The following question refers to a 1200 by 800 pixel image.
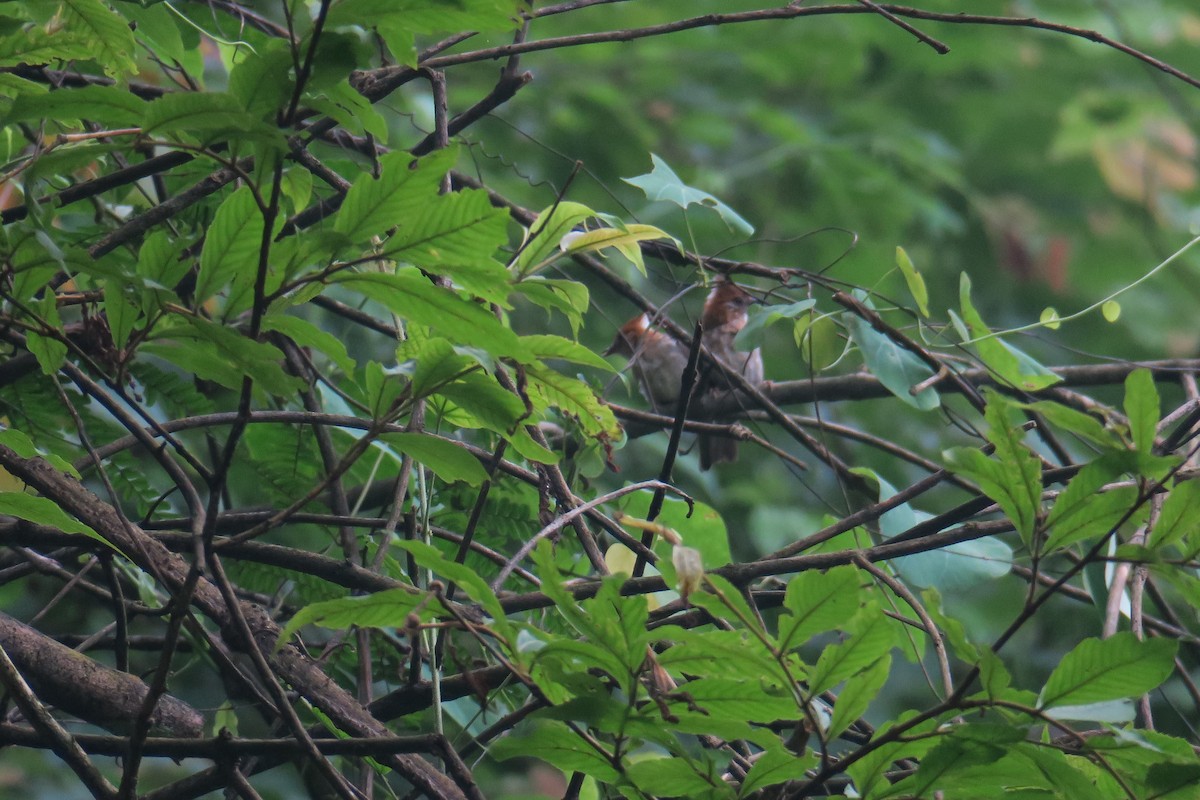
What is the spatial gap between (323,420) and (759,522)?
2.16 meters

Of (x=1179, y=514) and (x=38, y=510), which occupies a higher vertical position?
(x=1179, y=514)

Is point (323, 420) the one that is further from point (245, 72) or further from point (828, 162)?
point (828, 162)

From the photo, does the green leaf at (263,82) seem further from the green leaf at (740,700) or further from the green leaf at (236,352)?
the green leaf at (740,700)

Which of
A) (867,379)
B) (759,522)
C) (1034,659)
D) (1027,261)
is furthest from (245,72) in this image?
(1027,261)

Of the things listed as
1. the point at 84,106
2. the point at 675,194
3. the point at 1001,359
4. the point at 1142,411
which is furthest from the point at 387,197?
the point at 1001,359

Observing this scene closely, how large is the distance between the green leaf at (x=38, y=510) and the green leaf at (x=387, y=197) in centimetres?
39

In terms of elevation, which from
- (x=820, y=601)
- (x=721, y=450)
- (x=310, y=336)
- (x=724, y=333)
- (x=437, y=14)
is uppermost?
(x=437, y=14)

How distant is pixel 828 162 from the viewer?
12.9ft

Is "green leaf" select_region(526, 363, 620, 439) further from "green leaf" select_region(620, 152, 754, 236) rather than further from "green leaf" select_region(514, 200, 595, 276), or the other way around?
"green leaf" select_region(620, 152, 754, 236)

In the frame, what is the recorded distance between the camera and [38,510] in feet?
3.06

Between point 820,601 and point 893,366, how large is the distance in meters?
0.72

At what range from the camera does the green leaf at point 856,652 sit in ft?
2.45

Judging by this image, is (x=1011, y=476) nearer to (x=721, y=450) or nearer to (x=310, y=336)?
(x=310, y=336)

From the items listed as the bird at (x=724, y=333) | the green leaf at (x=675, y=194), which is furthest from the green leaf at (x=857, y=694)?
the bird at (x=724, y=333)
